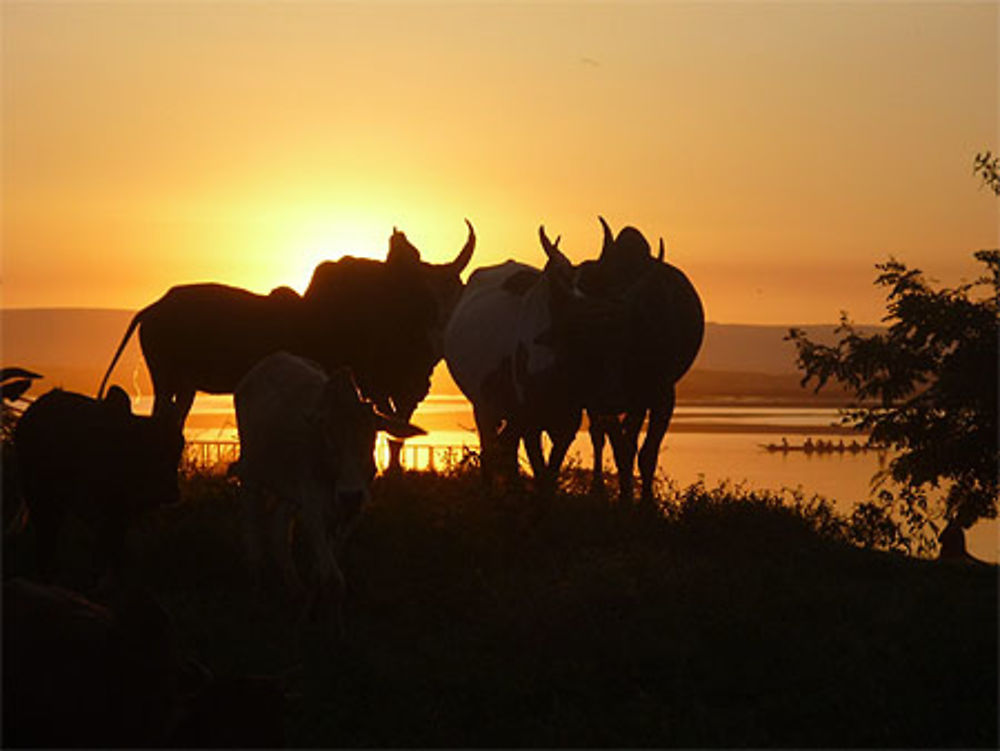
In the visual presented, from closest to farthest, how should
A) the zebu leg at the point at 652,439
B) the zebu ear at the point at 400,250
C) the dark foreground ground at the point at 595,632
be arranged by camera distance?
1. the dark foreground ground at the point at 595,632
2. the zebu leg at the point at 652,439
3. the zebu ear at the point at 400,250

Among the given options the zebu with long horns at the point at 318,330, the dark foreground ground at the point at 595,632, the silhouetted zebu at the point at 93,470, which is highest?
the zebu with long horns at the point at 318,330

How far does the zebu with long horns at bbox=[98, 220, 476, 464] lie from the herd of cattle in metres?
0.01

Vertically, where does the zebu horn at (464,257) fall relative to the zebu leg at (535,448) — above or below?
above

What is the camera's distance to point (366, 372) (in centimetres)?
1548

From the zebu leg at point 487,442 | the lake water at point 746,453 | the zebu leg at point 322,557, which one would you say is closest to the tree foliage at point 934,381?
the lake water at point 746,453

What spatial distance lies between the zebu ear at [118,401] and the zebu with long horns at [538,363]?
13.8 feet

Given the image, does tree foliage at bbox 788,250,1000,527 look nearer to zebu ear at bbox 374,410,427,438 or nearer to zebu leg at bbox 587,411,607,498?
zebu leg at bbox 587,411,607,498

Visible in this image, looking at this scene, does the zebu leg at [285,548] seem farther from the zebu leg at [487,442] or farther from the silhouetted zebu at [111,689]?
the silhouetted zebu at [111,689]

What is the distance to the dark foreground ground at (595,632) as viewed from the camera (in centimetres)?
970

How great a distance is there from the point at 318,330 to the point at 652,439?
350 cm

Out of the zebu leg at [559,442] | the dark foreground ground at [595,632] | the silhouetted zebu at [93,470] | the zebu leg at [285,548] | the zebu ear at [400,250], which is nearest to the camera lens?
the dark foreground ground at [595,632]

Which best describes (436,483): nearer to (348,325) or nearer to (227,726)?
(348,325)

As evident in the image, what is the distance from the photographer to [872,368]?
23.4m

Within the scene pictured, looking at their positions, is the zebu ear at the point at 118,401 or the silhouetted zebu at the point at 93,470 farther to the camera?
the zebu ear at the point at 118,401
